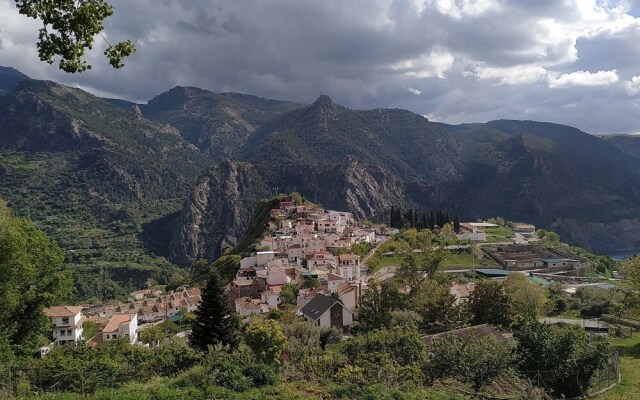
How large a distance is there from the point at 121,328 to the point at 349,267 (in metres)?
27.5

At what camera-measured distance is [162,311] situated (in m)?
63.7

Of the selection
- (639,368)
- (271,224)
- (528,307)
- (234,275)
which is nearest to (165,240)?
(271,224)

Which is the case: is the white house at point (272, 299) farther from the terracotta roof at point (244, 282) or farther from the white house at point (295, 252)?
the white house at point (295, 252)

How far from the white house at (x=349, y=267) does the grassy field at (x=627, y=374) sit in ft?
115

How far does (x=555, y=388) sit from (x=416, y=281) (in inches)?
1059

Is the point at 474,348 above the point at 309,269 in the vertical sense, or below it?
above

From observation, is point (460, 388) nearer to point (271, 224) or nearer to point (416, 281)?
point (416, 281)

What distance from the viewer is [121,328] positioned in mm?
47125

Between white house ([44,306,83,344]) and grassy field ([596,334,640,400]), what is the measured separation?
41.3m

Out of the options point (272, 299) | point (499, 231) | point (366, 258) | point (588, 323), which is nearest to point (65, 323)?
point (272, 299)

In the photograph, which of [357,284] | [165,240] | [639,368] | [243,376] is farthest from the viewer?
[165,240]

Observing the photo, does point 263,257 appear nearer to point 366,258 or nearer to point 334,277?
point 334,277

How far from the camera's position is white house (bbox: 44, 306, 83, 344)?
4375 centimetres

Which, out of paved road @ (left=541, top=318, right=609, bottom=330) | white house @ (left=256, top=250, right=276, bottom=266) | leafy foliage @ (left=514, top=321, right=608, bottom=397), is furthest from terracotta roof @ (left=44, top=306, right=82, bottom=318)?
leafy foliage @ (left=514, top=321, right=608, bottom=397)
